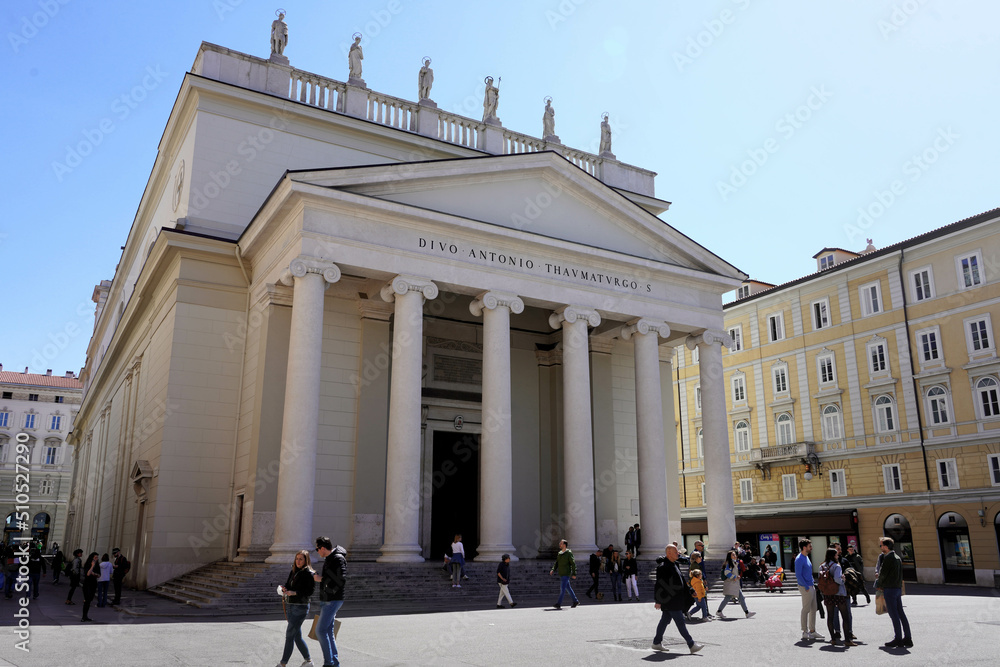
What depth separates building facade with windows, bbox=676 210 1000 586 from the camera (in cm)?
3228

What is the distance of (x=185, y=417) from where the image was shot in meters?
21.8

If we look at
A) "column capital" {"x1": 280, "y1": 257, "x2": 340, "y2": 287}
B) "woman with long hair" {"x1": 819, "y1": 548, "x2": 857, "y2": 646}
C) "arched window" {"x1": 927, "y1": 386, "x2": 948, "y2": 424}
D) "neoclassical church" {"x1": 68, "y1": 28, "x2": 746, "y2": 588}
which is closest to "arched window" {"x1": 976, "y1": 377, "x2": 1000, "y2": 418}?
"arched window" {"x1": 927, "y1": 386, "x2": 948, "y2": 424}

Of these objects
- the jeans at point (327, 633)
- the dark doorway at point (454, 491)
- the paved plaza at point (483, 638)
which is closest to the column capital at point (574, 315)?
the dark doorway at point (454, 491)

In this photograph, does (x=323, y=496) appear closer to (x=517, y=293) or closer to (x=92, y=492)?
(x=517, y=293)

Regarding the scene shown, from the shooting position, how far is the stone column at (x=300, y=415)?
1759cm

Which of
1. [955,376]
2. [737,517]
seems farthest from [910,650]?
[737,517]

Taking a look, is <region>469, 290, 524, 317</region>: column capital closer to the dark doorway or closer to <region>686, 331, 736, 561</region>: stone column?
the dark doorway

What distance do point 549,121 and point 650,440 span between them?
13.1 m

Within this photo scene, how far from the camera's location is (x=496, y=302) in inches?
845

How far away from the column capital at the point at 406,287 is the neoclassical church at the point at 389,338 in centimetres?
5

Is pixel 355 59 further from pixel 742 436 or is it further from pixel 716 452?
pixel 742 436

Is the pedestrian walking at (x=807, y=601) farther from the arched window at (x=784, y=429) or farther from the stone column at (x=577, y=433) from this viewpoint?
the arched window at (x=784, y=429)

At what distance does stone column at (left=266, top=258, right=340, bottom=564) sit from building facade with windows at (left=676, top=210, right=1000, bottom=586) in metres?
27.3

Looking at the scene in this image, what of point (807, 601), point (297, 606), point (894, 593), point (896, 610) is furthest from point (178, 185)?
point (896, 610)
